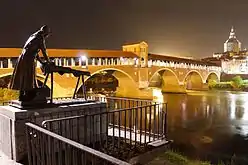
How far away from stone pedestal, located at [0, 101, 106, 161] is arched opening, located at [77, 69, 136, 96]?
24.3 metres

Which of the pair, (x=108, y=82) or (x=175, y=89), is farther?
(x=108, y=82)

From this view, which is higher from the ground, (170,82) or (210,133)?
(170,82)

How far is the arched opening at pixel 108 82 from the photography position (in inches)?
1406

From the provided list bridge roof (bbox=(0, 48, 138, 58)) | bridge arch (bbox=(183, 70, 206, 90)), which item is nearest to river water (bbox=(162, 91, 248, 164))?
bridge roof (bbox=(0, 48, 138, 58))

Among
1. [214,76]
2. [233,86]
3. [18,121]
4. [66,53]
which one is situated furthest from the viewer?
[214,76]

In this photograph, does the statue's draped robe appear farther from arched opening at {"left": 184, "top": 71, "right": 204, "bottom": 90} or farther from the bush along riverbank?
arched opening at {"left": 184, "top": 71, "right": 204, "bottom": 90}

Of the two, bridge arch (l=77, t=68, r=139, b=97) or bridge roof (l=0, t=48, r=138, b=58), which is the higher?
bridge roof (l=0, t=48, r=138, b=58)

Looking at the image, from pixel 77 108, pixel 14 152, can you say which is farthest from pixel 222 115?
pixel 14 152

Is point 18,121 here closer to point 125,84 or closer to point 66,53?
point 66,53

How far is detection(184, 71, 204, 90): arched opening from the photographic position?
164 ft

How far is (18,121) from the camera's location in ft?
16.6

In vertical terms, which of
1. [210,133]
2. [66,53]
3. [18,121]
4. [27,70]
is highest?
[66,53]

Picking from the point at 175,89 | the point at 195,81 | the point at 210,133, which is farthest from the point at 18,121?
the point at 195,81

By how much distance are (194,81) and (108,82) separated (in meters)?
16.5
